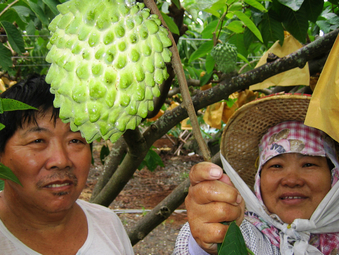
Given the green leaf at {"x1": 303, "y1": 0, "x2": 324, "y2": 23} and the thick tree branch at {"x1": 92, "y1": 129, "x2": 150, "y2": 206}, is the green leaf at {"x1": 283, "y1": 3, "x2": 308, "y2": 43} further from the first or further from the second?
the thick tree branch at {"x1": 92, "y1": 129, "x2": 150, "y2": 206}

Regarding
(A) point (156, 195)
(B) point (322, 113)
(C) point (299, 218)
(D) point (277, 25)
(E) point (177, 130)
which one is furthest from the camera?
(E) point (177, 130)

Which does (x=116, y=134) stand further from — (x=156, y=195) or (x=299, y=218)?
(x=156, y=195)

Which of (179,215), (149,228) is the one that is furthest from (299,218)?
(179,215)

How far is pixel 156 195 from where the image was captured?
470 centimetres

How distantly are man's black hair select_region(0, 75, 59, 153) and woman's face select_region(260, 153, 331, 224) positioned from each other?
97 cm

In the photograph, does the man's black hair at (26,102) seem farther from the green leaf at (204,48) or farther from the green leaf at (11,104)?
the green leaf at (204,48)

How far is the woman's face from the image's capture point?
4.10 feet

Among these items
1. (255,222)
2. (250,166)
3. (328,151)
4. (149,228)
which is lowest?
(149,228)

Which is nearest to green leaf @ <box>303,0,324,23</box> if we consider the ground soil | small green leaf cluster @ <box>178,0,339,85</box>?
small green leaf cluster @ <box>178,0,339,85</box>

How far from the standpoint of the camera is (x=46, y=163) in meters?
0.92

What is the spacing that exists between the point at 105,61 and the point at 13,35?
86 centimetres

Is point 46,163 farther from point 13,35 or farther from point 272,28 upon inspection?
point 272,28

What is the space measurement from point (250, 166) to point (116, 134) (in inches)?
46.4

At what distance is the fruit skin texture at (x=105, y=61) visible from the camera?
0.56m
